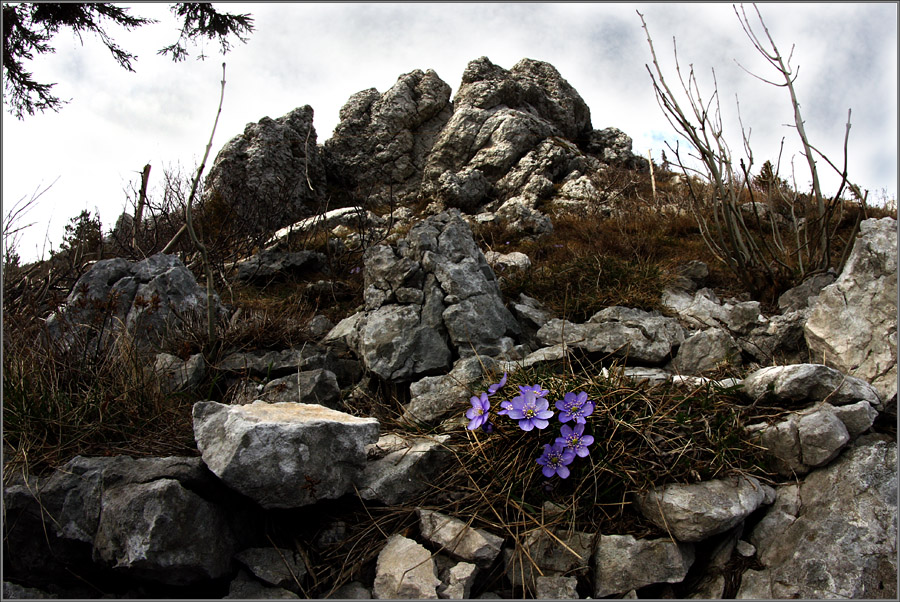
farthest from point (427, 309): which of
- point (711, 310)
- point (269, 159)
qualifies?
point (269, 159)

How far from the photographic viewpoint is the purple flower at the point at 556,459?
7.22ft

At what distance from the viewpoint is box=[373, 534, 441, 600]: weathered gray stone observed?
192cm

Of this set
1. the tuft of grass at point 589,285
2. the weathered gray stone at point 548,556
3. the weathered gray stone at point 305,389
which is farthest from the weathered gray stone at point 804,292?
the weathered gray stone at point 305,389

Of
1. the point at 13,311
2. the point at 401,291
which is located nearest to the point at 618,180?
the point at 401,291

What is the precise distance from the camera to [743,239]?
5059mm

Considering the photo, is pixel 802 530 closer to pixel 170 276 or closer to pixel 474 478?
pixel 474 478

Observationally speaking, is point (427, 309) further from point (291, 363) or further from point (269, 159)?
point (269, 159)

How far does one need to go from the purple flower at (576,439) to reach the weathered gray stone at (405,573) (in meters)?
0.75

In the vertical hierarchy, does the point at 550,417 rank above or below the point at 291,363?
below

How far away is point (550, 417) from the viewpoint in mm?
2250

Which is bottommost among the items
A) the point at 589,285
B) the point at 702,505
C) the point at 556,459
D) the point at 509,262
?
the point at 702,505

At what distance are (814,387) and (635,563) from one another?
131cm

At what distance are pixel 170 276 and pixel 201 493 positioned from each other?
261 cm

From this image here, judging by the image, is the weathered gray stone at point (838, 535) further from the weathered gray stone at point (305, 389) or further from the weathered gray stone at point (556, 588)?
the weathered gray stone at point (305, 389)
